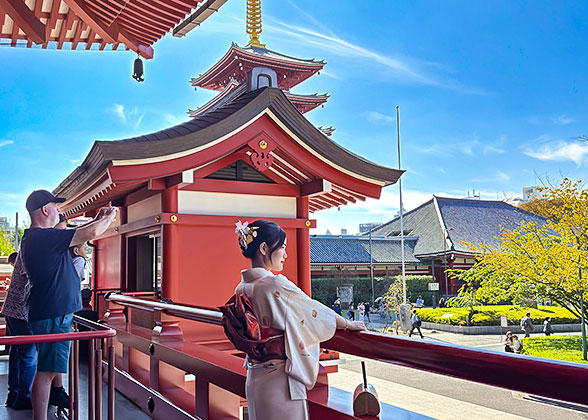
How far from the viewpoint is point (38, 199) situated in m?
3.62

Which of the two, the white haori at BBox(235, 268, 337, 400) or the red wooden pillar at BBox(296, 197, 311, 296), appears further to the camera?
the red wooden pillar at BBox(296, 197, 311, 296)

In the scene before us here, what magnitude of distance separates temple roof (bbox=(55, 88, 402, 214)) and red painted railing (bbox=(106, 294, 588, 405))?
443 cm

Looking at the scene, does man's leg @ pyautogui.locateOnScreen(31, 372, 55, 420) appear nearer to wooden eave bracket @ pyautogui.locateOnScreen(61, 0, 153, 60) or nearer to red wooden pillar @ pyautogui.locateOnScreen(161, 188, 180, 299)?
wooden eave bracket @ pyautogui.locateOnScreen(61, 0, 153, 60)

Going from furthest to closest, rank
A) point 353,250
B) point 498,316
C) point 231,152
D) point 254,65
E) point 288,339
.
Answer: point 353,250 < point 254,65 < point 498,316 < point 231,152 < point 288,339

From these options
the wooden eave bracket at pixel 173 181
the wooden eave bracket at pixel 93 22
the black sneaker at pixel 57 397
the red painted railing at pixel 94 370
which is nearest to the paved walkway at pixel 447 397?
the wooden eave bracket at pixel 173 181

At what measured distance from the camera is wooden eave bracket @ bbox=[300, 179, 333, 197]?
310 inches

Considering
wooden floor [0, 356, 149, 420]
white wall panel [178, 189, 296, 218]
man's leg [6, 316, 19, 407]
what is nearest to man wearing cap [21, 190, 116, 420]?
wooden floor [0, 356, 149, 420]

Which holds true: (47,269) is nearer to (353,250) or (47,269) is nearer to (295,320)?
(295,320)

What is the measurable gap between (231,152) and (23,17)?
3860mm

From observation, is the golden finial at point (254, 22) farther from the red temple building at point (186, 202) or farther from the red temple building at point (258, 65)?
the red temple building at point (186, 202)

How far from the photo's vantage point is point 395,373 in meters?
17.6

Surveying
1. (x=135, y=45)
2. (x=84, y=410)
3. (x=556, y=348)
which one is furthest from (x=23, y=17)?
(x=556, y=348)

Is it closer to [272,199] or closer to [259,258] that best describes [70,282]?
[259,258]

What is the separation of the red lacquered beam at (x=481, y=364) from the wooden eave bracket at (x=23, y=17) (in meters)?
3.05
